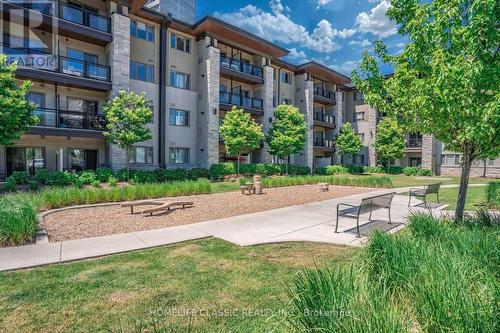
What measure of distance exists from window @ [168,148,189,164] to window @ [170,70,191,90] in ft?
20.7

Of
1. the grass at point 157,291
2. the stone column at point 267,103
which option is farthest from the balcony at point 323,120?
the grass at point 157,291

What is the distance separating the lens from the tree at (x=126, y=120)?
19.2m

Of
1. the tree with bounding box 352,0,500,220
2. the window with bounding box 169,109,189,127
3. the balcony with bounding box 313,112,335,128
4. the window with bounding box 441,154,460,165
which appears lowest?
the window with bounding box 441,154,460,165

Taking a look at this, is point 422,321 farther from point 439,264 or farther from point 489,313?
point 439,264

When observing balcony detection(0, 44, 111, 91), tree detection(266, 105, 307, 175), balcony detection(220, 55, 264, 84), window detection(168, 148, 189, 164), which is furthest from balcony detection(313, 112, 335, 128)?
balcony detection(0, 44, 111, 91)

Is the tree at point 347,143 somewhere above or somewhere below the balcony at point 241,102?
below

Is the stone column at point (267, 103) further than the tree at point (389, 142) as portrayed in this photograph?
No

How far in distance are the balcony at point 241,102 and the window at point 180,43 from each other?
5.62 metres

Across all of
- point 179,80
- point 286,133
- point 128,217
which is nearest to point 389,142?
point 286,133

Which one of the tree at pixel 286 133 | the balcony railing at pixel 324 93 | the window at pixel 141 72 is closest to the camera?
the window at pixel 141 72

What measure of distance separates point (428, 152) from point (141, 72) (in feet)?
128

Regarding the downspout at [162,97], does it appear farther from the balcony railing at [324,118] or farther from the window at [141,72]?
the balcony railing at [324,118]

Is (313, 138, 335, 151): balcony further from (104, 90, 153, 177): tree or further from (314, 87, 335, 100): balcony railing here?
(104, 90, 153, 177): tree

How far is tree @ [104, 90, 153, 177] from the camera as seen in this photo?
19219 millimetres
